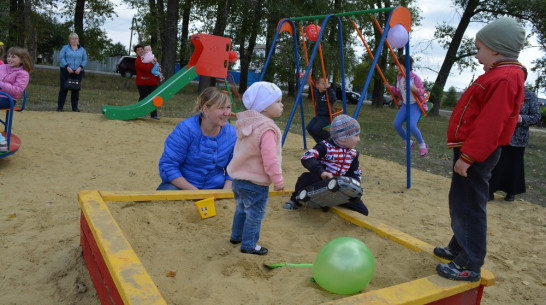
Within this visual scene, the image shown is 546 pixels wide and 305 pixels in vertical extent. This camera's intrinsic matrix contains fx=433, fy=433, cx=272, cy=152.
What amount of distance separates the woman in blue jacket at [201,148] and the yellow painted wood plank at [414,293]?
1.73 m

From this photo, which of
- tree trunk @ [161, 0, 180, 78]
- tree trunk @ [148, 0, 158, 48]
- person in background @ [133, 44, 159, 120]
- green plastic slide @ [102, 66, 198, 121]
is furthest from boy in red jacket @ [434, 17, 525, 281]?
tree trunk @ [148, 0, 158, 48]

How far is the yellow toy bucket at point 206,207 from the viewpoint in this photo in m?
3.24

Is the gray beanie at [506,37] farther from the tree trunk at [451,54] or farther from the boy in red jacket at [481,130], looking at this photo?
the tree trunk at [451,54]

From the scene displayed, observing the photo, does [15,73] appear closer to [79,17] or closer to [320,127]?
[320,127]

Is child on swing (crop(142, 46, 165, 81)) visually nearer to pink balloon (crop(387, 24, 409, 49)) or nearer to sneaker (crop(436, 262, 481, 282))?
pink balloon (crop(387, 24, 409, 49))

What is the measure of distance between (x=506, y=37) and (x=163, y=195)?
2.48 m

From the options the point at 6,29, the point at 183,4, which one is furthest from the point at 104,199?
the point at 183,4

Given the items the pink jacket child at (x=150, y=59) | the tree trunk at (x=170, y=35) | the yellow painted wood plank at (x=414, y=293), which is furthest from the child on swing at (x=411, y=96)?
the tree trunk at (x=170, y=35)

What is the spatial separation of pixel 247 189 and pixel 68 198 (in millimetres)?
2441

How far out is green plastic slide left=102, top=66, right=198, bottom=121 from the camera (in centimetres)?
856

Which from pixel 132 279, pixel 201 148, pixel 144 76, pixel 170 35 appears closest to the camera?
pixel 132 279

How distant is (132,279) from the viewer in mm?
1905

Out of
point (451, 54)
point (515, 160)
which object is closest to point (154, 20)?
point (451, 54)

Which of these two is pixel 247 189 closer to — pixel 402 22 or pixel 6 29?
pixel 402 22
